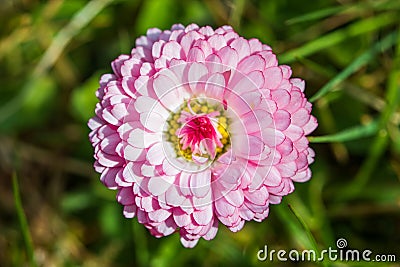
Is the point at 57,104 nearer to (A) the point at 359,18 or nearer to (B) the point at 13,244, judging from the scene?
(B) the point at 13,244

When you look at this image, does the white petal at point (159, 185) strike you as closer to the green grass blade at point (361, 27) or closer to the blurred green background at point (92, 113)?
the blurred green background at point (92, 113)

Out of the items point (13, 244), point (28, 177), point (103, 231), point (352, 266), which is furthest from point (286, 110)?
point (28, 177)

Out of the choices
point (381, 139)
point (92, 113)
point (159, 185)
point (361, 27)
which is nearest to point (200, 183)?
point (159, 185)

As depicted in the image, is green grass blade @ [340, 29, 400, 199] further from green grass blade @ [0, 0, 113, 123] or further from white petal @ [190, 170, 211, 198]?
green grass blade @ [0, 0, 113, 123]

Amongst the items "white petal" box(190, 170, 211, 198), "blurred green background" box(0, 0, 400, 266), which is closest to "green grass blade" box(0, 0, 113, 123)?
"blurred green background" box(0, 0, 400, 266)

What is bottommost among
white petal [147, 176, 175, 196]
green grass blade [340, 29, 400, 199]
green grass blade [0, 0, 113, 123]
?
white petal [147, 176, 175, 196]

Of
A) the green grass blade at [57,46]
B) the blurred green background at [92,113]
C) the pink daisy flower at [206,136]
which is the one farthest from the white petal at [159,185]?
the green grass blade at [57,46]
